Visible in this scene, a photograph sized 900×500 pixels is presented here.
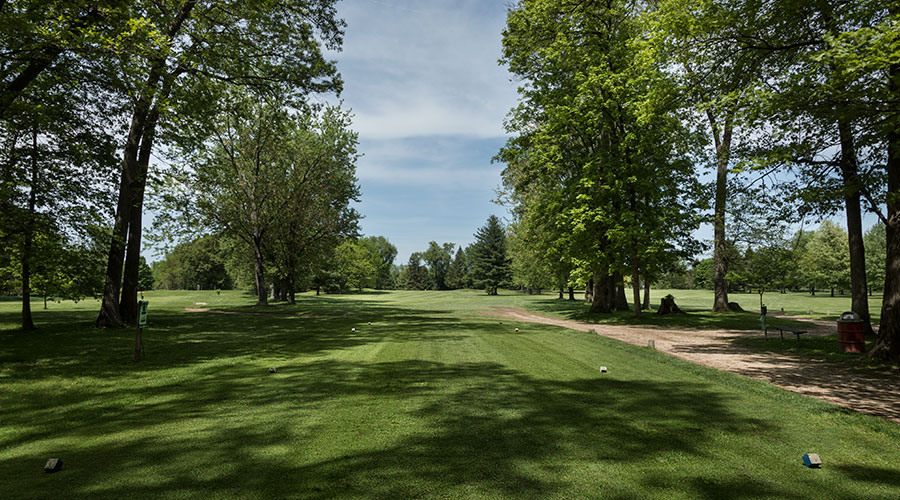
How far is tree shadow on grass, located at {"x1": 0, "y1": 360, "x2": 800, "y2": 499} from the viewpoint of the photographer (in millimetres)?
3549

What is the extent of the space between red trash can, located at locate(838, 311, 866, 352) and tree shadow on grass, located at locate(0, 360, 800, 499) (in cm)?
665

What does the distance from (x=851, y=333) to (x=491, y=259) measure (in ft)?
182

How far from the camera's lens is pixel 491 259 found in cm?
6612

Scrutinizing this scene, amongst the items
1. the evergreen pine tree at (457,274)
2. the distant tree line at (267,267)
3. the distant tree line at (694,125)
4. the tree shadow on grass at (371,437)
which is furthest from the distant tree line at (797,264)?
the evergreen pine tree at (457,274)

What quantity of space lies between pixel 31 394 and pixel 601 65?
22884 mm

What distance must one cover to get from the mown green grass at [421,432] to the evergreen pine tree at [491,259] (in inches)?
2186

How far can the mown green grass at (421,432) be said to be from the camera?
3588 millimetres

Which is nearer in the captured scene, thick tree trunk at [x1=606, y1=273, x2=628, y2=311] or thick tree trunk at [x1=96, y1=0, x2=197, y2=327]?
thick tree trunk at [x1=96, y1=0, x2=197, y2=327]

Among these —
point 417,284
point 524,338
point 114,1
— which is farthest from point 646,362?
point 417,284

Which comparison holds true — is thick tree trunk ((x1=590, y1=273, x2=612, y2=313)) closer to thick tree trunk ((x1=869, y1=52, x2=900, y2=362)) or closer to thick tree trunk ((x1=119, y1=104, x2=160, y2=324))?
thick tree trunk ((x1=869, y1=52, x2=900, y2=362))

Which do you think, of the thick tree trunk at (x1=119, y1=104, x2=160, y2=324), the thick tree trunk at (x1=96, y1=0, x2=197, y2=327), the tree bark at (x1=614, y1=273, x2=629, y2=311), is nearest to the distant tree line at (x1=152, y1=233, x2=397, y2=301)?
the thick tree trunk at (x1=119, y1=104, x2=160, y2=324)

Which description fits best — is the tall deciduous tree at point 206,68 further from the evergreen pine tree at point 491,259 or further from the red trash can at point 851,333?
the evergreen pine tree at point 491,259

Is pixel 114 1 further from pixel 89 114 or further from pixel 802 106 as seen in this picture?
pixel 802 106

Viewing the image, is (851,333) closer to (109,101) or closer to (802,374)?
(802,374)
